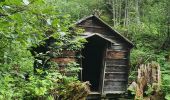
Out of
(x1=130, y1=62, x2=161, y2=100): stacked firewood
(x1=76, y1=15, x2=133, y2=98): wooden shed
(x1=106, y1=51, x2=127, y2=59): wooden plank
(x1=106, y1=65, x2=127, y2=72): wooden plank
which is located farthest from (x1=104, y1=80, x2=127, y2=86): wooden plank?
(x1=106, y1=51, x2=127, y2=59): wooden plank

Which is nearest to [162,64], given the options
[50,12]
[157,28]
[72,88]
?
[157,28]

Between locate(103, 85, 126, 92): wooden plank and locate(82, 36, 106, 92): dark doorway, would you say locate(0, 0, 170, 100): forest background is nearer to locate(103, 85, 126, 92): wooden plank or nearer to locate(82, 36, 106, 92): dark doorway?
locate(82, 36, 106, 92): dark doorway

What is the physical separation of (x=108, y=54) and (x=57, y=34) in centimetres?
1033

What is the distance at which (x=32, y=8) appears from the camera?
3068 mm

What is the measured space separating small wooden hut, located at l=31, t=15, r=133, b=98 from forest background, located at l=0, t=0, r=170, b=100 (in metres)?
1.19

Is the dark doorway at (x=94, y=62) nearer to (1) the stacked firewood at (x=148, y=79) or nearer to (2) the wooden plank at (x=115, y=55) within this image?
(2) the wooden plank at (x=115, y=55)

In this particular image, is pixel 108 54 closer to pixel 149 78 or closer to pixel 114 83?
pixel 114 83

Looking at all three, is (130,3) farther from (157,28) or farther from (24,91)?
(24,91)

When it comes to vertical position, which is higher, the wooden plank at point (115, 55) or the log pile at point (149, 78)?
the wooden plank at point (115, 55)

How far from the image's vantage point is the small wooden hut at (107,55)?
1348 cm

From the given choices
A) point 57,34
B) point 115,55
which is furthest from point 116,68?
point 57,34

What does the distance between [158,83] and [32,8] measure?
11707mm

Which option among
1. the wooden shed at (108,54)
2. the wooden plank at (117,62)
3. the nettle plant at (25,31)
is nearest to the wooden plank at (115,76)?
the wooden shed at (108,54)

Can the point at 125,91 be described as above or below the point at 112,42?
below
